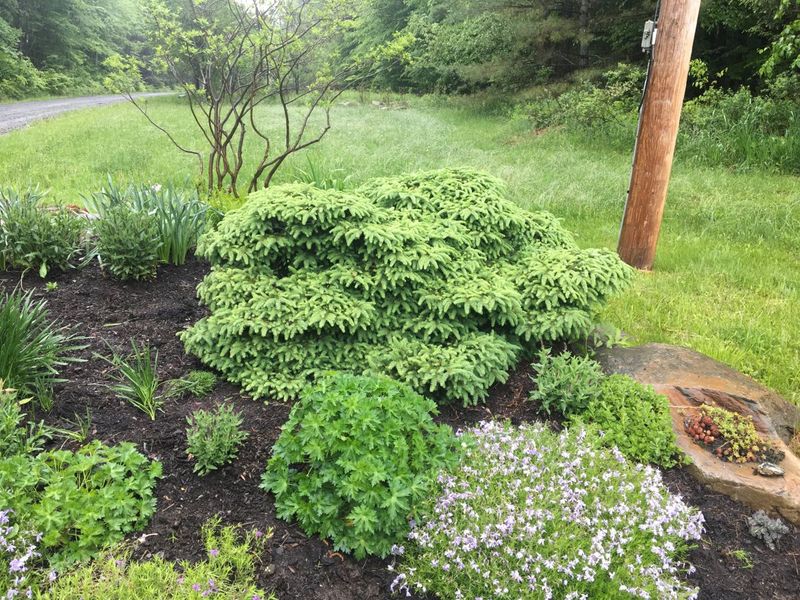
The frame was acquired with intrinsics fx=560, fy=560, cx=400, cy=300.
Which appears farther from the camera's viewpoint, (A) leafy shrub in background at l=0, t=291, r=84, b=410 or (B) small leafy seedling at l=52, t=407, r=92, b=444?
(A) leafy shrub in background at l=0, t=291, r=84, b=410

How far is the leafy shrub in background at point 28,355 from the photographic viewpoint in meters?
2.83

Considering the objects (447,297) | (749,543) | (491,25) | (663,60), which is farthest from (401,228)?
(491,25)

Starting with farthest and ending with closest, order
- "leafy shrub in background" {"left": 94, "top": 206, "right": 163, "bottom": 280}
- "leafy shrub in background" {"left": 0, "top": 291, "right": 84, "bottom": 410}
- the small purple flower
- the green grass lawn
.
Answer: the green grass lawn, "leafy shrub in background" {"left": 94, "top": 206, "right": 163, "bottom": 280}, "leafy shrub in background" {"left": 0, "top": 291, "right": 84, "bottom": 410}, the small purple flower

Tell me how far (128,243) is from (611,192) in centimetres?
631

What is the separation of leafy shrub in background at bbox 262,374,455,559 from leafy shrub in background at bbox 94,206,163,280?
249cm

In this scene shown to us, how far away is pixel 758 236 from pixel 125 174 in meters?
8.67

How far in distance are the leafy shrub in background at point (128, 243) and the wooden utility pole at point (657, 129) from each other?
4.25m

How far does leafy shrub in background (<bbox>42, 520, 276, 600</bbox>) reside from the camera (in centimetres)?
191

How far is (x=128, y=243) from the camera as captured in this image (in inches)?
165

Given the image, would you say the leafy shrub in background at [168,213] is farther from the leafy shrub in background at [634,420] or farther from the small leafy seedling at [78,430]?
the leafy shrub in background at [634,420]

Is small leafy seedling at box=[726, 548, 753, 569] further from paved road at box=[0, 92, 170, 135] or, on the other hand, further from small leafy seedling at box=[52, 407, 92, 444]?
paved road at box=[0, 92, 170, 135]

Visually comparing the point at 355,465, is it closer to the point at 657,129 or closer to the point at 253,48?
the point at 657,129

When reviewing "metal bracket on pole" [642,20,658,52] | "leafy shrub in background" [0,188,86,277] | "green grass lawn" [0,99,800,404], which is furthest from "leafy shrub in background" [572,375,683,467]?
"leafy shrub in background" [0,188,86,277]

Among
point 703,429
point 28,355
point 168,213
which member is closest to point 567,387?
point 703,429
